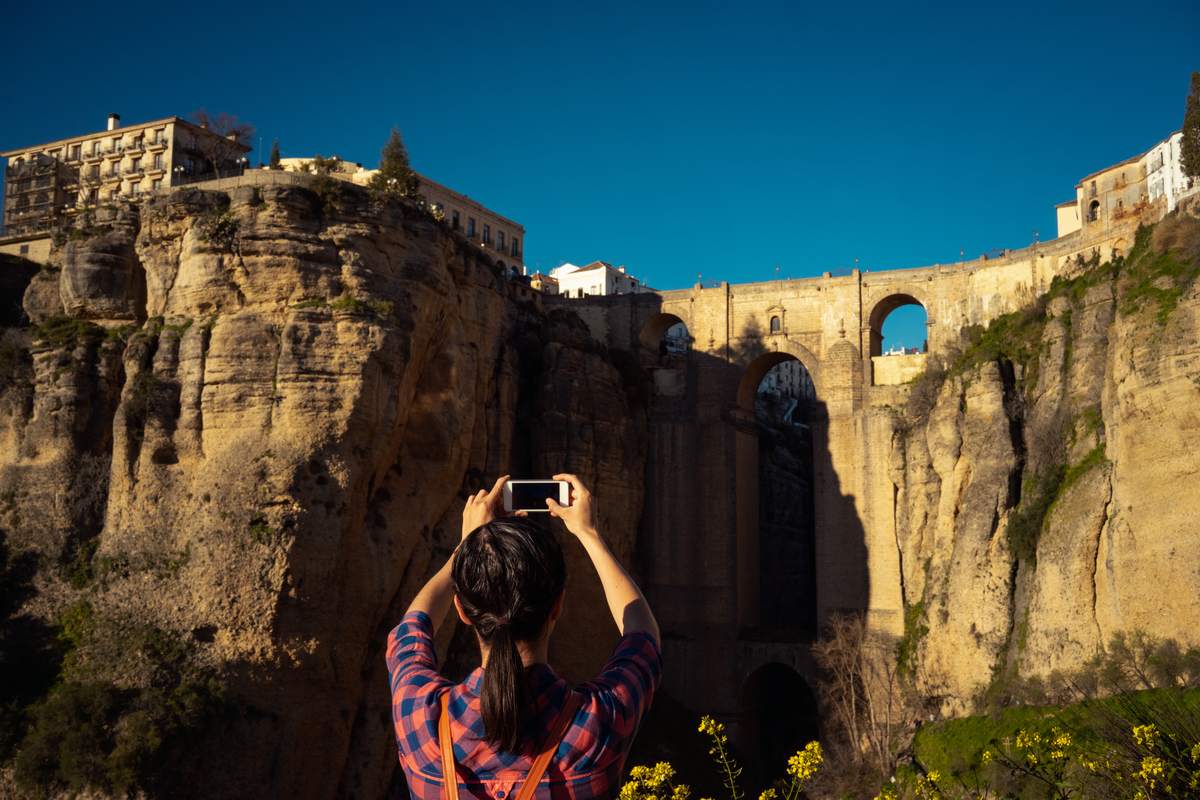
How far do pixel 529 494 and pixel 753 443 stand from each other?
39.4 metres

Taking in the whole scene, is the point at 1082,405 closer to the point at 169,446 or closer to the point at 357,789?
the point at 357,789

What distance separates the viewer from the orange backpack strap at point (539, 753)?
9.55ft

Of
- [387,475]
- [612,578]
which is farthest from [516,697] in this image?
[387,475]

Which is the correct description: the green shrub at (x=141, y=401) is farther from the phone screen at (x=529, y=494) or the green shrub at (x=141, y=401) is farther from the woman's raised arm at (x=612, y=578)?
the woman's raised arm at (x=612, y=578)

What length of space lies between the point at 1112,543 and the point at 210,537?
80.1ft

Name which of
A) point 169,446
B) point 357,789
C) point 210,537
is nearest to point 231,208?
point 169,446

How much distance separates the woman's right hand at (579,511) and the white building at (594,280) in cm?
6040

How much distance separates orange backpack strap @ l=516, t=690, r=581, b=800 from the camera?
2.90m

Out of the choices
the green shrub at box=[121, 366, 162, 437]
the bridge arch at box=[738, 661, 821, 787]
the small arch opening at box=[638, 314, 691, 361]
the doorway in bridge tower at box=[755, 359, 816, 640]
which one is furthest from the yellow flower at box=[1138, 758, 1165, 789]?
the small arch opening at box=[638, 314, 691, 361]

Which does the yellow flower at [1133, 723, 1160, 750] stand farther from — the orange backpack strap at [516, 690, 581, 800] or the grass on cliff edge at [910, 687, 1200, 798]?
the grass on cliff edge at [910, 687, 1200, 798]

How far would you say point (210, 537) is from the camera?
25.0m

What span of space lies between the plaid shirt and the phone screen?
1.27m

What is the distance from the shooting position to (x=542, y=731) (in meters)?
3.02

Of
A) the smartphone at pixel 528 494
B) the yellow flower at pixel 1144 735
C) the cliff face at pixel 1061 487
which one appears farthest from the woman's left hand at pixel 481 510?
the cliff face at pixel 1061 487
